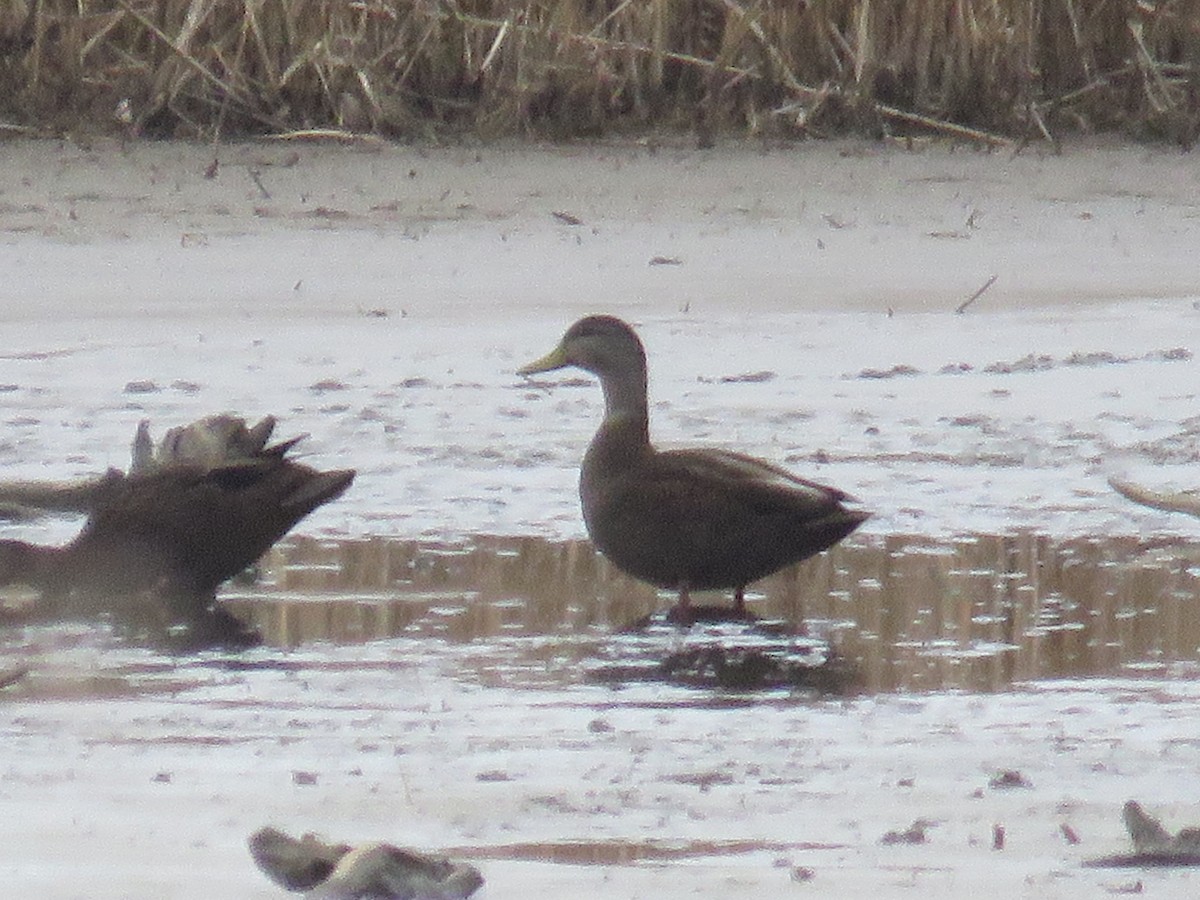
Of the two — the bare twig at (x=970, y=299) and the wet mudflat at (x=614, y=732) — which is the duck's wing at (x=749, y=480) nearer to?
the wet mudflat at (x=614, y=732)

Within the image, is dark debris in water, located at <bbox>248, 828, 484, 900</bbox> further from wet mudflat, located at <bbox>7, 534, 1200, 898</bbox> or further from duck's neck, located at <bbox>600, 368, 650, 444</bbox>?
duck's neck, located at <bbox>600, 368, 650, 444</bbox>

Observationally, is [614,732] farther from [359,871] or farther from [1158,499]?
[1158,499]

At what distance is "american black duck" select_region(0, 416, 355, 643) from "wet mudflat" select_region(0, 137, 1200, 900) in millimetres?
→ 139

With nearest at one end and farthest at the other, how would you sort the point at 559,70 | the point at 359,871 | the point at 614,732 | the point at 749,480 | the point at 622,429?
the point at 359,871
the point at 614,732
the point at 749,480
the point at 622,429
the point at 559,70

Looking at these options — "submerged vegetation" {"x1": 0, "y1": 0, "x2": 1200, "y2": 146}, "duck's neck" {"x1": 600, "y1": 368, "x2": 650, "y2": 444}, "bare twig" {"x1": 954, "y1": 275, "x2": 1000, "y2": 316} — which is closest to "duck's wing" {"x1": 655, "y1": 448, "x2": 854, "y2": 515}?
"duck's neck" {"x1": 600, "y1": 368, "x2": 650, "y2": 444}

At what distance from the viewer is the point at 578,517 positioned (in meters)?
6.74

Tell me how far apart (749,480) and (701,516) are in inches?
7.0

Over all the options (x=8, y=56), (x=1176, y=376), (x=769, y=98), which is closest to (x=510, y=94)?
(x=769, y=98)

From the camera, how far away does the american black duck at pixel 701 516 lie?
5.88 m

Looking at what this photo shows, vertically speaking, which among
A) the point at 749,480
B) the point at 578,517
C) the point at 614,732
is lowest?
the point at 578,517

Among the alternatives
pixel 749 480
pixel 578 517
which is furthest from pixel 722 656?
pixel 578 517

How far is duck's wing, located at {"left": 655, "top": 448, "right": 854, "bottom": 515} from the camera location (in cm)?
587

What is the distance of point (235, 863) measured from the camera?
3738mm

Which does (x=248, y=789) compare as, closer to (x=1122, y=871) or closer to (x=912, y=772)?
(x=912, y=772)
